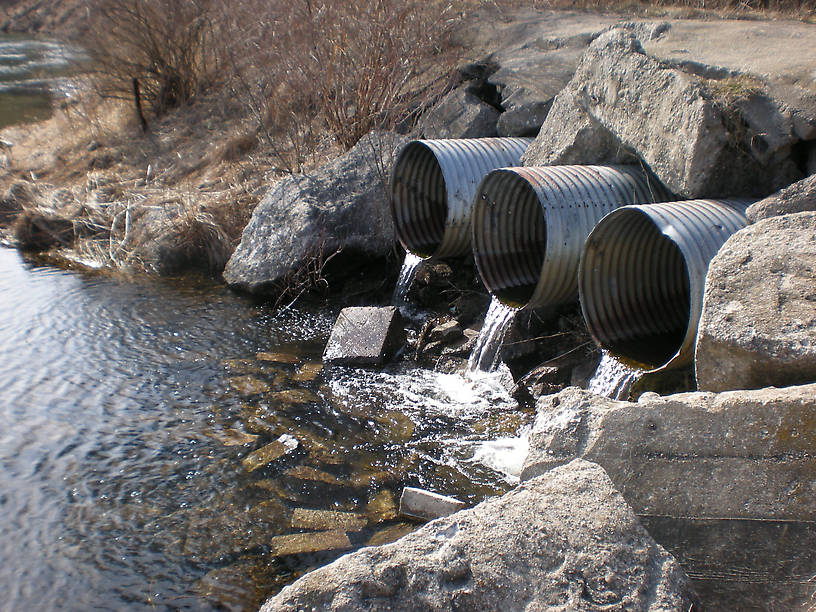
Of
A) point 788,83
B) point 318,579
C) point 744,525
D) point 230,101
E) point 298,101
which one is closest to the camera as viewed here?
point 318,579

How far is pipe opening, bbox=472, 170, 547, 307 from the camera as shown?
6.35 meters

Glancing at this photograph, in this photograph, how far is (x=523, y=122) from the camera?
766 centimetres

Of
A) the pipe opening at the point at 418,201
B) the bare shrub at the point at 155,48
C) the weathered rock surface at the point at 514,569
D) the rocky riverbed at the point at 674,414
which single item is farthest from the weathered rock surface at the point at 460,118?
the weathered rock surface at the point at 514,569

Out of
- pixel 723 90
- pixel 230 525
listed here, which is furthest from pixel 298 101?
pixel 230 525

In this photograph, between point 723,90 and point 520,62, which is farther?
point 520,62

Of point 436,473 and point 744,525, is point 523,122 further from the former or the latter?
point 744,525

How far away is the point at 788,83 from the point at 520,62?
405cm

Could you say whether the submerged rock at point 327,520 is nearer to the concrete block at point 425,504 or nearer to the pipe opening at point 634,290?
Result: the concrete block at point 425,504

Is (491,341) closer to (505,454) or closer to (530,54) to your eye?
(505,454)

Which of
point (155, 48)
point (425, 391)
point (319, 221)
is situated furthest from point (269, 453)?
point (155, 48)

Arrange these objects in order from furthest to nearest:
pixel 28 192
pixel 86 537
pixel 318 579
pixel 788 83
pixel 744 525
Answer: pixel 28 192 → pixel 788 83 → pixel 86 537 → pixel 744 525 → pixel 318 579

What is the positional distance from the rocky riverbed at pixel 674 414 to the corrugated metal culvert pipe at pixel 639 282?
0.36 metres

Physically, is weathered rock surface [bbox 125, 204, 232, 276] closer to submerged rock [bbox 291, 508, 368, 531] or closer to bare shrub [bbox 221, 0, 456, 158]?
bare shrub [bbox 221, 0, 456, 158]

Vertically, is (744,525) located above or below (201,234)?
above
